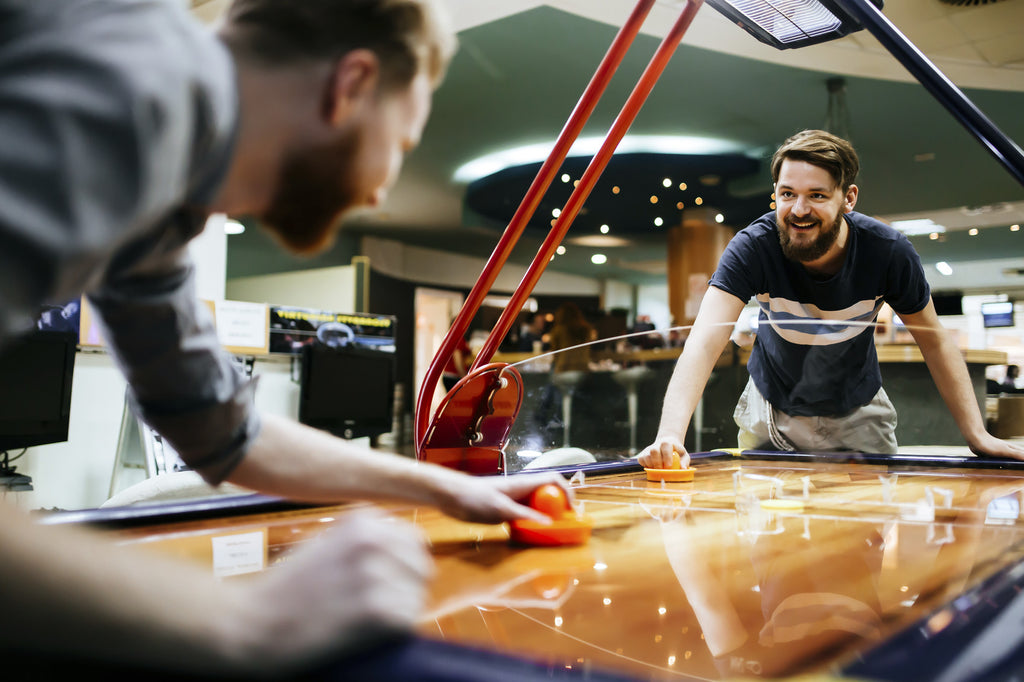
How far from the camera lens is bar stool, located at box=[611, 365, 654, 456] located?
2318mm

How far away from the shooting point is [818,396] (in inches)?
68.9

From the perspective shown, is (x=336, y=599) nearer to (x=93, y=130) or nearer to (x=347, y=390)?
(x=93, y=130)

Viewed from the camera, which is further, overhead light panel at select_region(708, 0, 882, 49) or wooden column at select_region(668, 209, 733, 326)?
wooden column at select_region(668, 209, 733, 326)

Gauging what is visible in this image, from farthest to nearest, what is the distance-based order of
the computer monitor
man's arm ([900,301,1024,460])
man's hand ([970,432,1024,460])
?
the computer monitor
man's arm ([900,301,1024,460])
man's hand ([970,432,1024,460])

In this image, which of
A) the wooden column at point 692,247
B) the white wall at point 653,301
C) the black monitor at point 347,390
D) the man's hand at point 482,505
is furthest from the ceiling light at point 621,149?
the man's hand at point 482,505

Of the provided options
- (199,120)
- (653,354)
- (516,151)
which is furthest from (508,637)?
(516,151)

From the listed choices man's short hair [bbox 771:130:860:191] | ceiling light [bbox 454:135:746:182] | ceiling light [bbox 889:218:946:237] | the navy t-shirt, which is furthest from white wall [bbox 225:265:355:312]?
the navy t-shirt

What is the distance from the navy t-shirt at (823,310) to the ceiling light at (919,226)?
27.6 ft

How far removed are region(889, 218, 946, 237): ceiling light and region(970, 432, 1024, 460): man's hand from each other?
8.54 m

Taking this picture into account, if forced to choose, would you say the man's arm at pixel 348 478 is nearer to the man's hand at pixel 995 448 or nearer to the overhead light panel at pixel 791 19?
the overhead light panel at pixel 791 19

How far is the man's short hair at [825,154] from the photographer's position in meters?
Answer: 1.92

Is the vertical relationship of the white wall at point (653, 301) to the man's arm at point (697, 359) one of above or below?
above

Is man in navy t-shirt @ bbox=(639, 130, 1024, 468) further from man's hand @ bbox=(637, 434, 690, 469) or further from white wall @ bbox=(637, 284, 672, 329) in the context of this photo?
white wall @ bbox=(637, 284, 672, 329)

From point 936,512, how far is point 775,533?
12.2 inches
